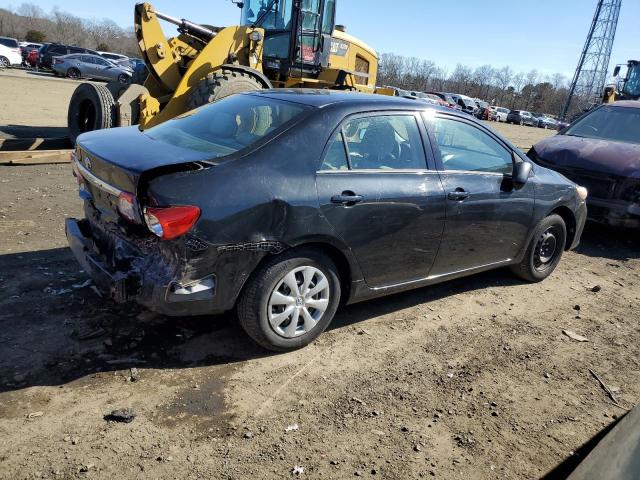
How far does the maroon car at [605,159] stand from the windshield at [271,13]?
515 cm

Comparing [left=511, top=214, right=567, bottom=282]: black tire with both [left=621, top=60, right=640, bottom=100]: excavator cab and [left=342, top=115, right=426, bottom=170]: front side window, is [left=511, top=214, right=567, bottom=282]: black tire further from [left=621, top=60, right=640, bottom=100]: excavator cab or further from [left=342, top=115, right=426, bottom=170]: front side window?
[left=621, top=60, right=640, bottom=100]: excavator cab

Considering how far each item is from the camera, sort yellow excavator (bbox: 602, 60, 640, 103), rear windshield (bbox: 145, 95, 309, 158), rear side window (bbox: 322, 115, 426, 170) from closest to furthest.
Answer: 1. rear windshield (bbox: 145, 95, 309, 158)
2. rear side window (bbox: 322, 115, 426, 170)
3. yellow excavator (bbox: 602, 60, 640, 103)

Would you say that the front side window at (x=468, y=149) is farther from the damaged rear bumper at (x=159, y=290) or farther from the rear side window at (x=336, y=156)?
the damaged rear bumper at (x=159, y=290)

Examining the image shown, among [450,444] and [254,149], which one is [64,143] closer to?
[254,149]

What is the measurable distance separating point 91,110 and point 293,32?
12.9 ft

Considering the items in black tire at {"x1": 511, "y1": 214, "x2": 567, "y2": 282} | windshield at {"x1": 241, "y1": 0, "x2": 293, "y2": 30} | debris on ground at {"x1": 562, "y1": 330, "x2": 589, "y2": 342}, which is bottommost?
debris on ground at {"x1": 562, "y1": 330, "x2": 589, "y2": 342}

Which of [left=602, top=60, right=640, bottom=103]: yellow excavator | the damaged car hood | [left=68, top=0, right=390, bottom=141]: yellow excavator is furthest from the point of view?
[left=602, top=60, right=640, bottom=103]: yellow excavator

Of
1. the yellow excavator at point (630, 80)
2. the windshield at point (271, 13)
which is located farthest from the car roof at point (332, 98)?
the yellow excavator at point (630, 80)

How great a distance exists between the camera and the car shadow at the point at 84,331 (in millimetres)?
3305

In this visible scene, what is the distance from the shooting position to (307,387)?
3338 mm

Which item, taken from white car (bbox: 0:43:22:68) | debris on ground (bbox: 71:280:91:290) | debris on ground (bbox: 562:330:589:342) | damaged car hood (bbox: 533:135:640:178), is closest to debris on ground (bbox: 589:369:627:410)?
debris on ground (bbox: 562:330:589:342)

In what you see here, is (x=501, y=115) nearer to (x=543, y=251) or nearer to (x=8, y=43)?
(x=8, y=43)

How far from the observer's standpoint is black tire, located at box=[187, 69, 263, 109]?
25.4 ft

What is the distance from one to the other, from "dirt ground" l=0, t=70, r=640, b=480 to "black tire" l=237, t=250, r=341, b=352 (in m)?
0.15
